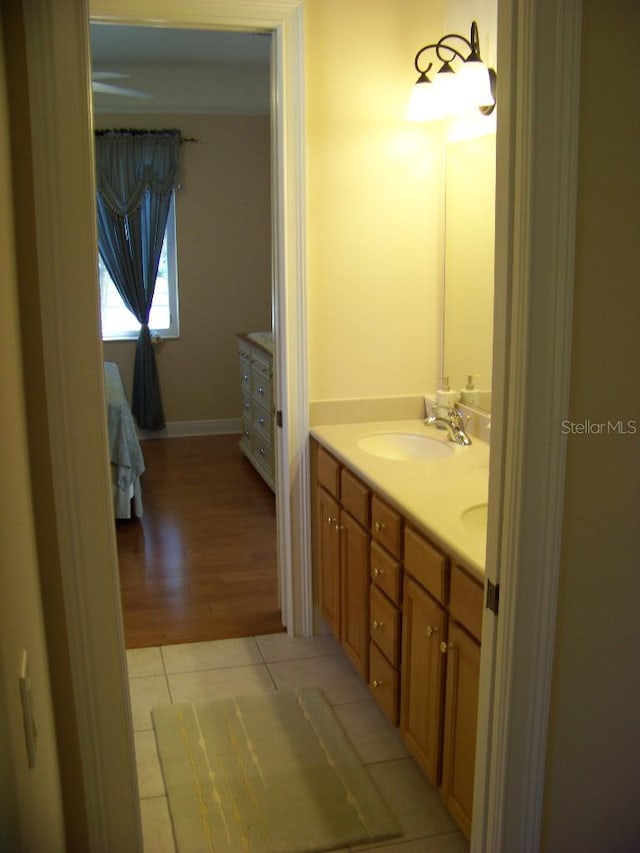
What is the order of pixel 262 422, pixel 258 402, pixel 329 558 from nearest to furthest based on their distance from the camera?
pixel 329 558
pixel 262 422
pixel 258 402

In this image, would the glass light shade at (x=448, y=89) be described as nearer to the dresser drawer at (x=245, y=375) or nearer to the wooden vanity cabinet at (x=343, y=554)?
the wooden vanity cabinet at (x=343, y=554)

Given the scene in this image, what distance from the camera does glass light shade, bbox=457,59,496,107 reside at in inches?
112

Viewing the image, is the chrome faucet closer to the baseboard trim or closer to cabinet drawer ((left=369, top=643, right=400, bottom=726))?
cabinet drawer ((left=369, top=643, right=400, bottom=726))

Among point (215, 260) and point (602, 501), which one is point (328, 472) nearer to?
point (602, 501)

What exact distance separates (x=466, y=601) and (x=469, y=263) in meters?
1.51

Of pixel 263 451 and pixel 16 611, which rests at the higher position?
pixel 16 611

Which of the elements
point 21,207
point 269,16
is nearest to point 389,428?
point 269,16

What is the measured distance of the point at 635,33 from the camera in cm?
144

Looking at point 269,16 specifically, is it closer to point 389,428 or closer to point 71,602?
point 389,428

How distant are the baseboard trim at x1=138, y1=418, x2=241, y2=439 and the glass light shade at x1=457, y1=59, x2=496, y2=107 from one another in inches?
182

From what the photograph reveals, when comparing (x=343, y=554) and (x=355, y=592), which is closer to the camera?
(x=355, y=592)

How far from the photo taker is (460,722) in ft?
7.16

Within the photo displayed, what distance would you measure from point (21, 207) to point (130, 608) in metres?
2.81

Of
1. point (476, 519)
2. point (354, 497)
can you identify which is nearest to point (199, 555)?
point (354, 497)
